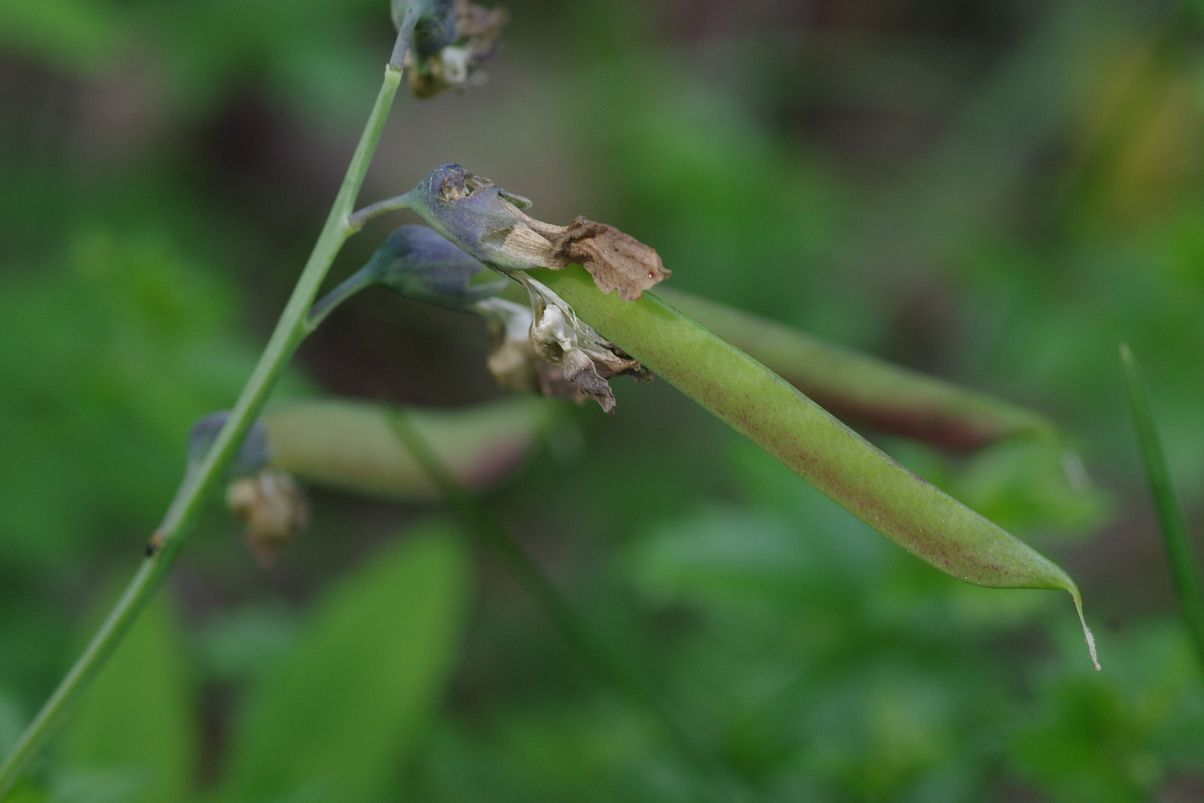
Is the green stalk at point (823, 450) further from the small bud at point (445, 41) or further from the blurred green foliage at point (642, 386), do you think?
the blurred green foliage at point (642, 386)

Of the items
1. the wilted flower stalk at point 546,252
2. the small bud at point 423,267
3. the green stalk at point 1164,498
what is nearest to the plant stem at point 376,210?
the wilted flower stalk at point 546,252

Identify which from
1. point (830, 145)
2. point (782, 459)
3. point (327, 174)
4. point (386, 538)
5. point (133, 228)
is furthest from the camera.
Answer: point (830, 145)

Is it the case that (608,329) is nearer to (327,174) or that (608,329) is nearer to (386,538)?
(386,538)


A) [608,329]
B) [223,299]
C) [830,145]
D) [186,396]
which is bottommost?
[186,396]

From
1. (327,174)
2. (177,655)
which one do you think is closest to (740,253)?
(327,174)

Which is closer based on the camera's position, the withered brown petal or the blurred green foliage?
the withered brown petal

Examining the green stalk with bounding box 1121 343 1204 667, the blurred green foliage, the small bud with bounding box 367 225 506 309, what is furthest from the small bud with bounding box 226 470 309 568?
the green stalk with bounding box 1121 343 1204 667

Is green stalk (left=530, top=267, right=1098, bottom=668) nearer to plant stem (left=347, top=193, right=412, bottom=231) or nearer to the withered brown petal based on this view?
the withered brown petal
